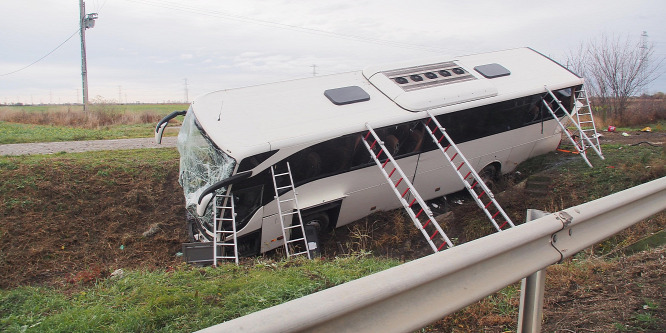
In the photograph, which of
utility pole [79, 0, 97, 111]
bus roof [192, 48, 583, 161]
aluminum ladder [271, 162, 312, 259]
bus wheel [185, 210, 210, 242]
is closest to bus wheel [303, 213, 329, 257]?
aluminum ladder [271, 162, 312, 259]

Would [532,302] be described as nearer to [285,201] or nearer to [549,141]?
[285,201]

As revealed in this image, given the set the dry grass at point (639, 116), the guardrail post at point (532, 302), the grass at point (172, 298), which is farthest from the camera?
the dry grass at point (639, 116)

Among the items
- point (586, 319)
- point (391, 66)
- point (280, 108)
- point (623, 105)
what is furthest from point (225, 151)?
point (623, 105)

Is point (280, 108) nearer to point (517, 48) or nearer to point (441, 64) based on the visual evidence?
point (441, 64)

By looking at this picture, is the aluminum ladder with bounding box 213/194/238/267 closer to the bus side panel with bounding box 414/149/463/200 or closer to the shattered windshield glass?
the shattered windshield glass

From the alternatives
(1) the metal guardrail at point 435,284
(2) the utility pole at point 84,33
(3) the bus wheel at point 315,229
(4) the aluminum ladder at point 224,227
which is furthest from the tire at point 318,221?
(2) the utility pole at point 84,33

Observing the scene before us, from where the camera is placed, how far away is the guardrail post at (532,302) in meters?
2.63

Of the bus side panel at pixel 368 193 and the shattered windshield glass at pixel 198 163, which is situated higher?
the shattered windshield glass at pixel 198 163

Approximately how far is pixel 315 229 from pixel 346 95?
106 inches

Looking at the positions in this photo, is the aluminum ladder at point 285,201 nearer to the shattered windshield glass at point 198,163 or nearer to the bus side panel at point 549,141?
the shattered windshield glass at point 198,163

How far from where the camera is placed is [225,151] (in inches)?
286

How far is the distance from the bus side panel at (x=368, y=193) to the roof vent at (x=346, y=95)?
134 centimetres

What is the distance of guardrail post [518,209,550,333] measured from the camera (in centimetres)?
263

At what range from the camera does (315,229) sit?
8.15 metres
